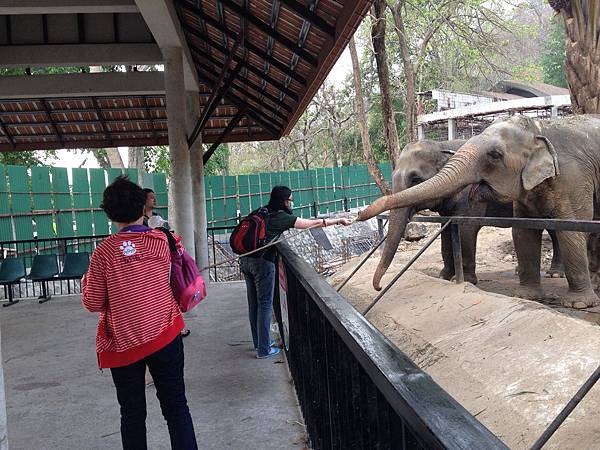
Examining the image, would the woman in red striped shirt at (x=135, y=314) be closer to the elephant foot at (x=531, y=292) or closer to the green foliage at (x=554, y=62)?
the elephant foot at (x=531, y=292)

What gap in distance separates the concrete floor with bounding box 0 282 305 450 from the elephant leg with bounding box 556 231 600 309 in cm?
336

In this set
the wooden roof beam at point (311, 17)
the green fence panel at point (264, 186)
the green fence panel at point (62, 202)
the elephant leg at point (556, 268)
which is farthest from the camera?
the green fence panel at point (264, 186)

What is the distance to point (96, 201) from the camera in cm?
1675

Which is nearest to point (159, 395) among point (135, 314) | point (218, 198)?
point (135, 314)

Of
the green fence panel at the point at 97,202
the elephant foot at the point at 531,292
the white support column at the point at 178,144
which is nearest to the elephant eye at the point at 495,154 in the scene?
the elephant foot at the point at 531,292

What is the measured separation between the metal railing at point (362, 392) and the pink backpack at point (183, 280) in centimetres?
63

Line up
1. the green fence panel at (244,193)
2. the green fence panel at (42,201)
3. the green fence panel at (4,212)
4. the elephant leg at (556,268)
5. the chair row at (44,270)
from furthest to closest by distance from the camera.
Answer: the green fence panel at (244,193) < the green fence panel at (42,201) < the green fence panel at (4,212) < the chair row at (44,270) < the elephant leg at (556,268)

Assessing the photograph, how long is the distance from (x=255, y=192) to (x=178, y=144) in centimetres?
1653

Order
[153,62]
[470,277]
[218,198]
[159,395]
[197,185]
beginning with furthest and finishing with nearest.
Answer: [218,198] → [197,185] → [153,62] → [470,277] → [159,395]

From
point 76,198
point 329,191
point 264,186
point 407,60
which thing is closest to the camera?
point 76,198

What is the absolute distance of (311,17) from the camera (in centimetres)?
602

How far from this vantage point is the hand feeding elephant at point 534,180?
21.6 ft

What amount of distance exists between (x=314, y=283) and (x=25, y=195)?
41.1 ft

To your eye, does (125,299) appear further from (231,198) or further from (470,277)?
(231,198)
